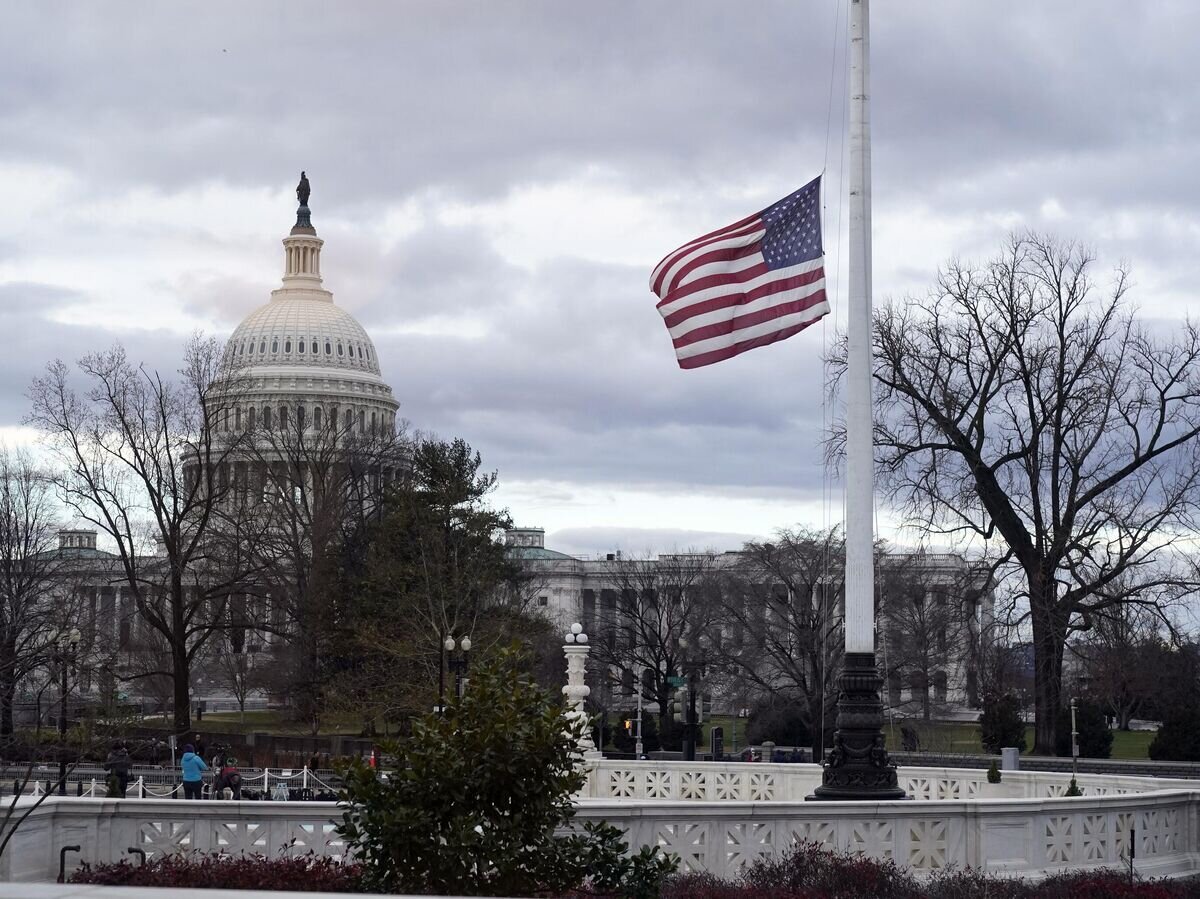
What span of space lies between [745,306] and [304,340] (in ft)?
460

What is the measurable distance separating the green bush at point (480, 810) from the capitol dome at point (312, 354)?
12517 centimetres

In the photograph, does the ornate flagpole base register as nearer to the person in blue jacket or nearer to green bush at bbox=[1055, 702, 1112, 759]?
the person in blue jacket

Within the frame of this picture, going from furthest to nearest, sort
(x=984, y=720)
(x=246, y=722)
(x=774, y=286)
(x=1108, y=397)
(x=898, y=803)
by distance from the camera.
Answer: (x=246, y=722) < (x=984, y=720) < (x=1108, y=397) < (x=774, y=286) < (x=898, y=803)

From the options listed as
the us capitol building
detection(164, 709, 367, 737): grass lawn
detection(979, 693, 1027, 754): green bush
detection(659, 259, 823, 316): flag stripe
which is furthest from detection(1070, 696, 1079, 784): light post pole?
the us capitol building

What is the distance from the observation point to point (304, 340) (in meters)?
157

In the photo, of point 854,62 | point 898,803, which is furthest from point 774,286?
point 898,803

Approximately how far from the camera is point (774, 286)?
2059 cm

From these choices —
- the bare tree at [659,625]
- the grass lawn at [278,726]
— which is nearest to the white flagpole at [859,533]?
the grass lawn at [278,726]

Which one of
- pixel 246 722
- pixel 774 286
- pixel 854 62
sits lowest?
pixel 246 722

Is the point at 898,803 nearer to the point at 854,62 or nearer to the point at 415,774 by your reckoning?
the point at 415,774

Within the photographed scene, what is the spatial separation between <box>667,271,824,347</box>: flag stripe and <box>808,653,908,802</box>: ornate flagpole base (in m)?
4.38

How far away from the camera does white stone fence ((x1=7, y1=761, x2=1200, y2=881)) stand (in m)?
16.0

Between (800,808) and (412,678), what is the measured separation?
44625 mm

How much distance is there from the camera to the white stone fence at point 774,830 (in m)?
16.0
